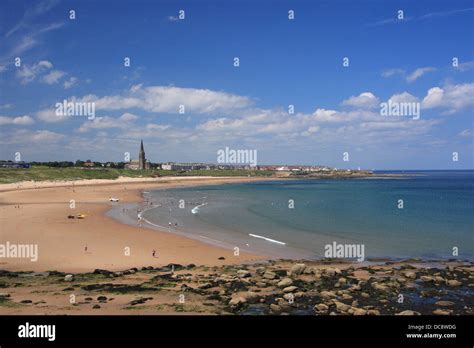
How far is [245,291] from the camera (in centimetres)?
1634

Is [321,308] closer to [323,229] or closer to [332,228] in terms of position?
[323,229]

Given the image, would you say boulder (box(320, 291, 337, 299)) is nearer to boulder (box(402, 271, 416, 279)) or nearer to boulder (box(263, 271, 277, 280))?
boulder (box(263, 271, 277, 280))

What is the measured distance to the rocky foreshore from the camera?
14253 millimetres

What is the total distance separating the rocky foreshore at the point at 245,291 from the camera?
1425 centimetres

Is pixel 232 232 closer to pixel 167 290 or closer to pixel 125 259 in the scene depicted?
pixel 125 259

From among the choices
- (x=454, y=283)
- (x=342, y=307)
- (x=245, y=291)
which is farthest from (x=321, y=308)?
(x=454, y=283)

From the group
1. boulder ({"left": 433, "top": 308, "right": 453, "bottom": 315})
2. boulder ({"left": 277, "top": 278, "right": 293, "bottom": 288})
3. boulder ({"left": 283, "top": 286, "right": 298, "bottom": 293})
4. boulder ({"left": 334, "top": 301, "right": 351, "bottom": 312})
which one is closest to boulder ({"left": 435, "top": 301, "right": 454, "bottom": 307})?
boulder ({"left": 433, "top": 308, "right": 453, "bottom": 315})

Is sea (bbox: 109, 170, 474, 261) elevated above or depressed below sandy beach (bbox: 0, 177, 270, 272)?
below

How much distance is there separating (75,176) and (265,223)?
292 ft
